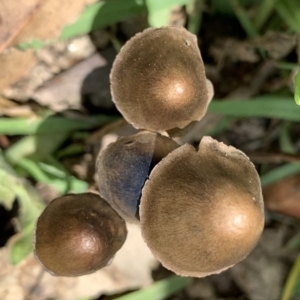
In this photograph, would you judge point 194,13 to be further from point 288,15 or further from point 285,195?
point 285,195

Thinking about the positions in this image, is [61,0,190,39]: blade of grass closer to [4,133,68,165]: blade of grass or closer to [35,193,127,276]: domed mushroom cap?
[4,133,68,165]: blade of grass

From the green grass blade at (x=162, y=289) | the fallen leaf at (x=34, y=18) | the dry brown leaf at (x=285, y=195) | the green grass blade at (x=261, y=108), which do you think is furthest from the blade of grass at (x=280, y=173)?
the fallen leaf at (x=34, y=18)

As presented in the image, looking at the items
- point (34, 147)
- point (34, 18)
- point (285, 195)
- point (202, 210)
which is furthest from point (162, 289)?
point (34, 18)

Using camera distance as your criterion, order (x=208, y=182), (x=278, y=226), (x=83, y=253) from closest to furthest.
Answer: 1. (x=208, y=182)
2. (x=83, y=253)
3. (x=278, y=226)

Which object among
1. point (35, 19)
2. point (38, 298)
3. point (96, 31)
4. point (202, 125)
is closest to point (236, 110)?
point (202, 125)

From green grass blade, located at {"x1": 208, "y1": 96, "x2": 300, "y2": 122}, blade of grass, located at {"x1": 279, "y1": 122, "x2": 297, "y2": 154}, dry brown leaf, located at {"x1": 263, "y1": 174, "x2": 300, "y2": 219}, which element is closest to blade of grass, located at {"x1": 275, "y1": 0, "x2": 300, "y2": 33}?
green grass blade, located at {"x1": 208, "y1": 96, "x2": 300, "y2": 122}

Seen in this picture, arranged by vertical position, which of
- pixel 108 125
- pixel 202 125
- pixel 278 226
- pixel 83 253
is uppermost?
pixel 83 253

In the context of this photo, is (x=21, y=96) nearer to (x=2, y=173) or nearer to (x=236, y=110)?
(x=2, y=173)

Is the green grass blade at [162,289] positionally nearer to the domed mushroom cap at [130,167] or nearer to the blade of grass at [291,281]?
A: the blade of grass at [291,281]
